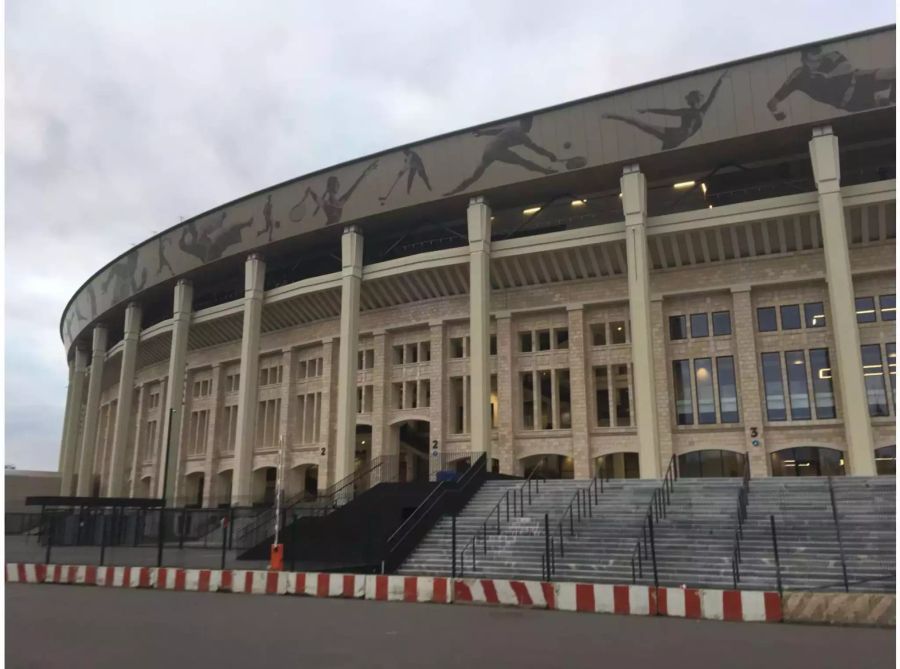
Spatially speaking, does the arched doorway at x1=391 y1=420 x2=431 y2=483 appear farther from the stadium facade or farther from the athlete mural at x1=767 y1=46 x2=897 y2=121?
the athlete mural at x1=767 y1=46 x2=897 y2=121

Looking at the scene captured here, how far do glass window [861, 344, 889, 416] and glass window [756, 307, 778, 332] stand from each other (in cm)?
367

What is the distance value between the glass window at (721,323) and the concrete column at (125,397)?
3932 cm

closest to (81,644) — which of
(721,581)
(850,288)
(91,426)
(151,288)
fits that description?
(721,581)

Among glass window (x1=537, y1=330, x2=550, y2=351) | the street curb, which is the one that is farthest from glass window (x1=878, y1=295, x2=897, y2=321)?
the street curb

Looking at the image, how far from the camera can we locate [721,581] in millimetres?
14180

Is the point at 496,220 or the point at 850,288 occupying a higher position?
the point at 496,220

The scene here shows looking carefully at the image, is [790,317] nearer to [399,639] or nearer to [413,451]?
[413,451]

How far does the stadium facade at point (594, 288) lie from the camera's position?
2834 cm

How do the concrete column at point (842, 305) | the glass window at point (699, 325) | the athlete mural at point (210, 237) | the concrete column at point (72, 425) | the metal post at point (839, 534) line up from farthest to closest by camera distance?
1. the concrete column at point (72, 425)
2. the athlete mural at point (210, 237)
3. the glass window at point (699, 325)
4. the concrete column at point (842, 305)
5. the metal post at point (839, 534)

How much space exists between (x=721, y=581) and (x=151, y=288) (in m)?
43.0

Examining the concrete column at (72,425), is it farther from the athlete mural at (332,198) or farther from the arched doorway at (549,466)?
the arched doorway at (549,466)

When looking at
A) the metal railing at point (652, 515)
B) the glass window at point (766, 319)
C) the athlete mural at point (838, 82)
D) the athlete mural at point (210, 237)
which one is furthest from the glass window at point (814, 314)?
the athlete mural at point (210, 237)

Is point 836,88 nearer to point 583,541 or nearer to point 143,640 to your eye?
point 583,541

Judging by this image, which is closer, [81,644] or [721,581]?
[81,644]
